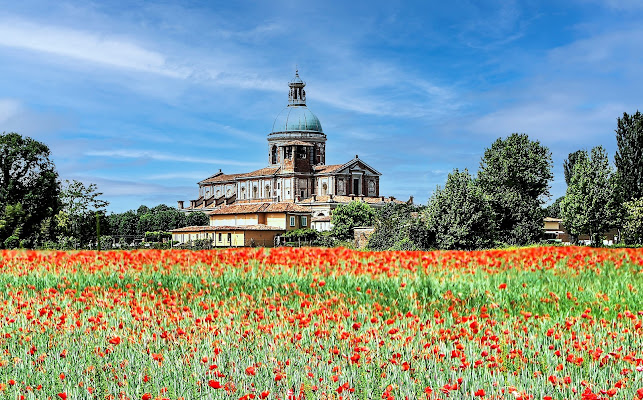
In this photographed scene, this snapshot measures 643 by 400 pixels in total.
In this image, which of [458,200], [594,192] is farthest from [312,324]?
[594,192]

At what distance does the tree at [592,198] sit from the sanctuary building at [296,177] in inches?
2413

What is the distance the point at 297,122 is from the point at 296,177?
16.3m

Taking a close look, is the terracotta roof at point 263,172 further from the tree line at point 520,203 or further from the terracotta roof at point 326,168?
the tree line at point 520,203

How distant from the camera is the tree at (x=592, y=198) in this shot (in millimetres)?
53062

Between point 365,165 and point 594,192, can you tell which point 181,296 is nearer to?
point 594,192

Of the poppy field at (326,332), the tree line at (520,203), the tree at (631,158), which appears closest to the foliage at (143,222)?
the tree line at (520,203)

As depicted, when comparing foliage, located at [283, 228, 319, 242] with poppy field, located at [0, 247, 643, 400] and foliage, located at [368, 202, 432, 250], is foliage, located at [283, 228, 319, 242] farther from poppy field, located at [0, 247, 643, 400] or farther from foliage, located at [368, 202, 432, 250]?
poppy field, located at [0, 247, 643, 400]

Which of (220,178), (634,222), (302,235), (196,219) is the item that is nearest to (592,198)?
(634,222)

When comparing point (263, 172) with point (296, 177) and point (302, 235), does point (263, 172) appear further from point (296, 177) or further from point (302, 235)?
point (302, 235)

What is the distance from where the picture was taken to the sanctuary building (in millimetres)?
127188

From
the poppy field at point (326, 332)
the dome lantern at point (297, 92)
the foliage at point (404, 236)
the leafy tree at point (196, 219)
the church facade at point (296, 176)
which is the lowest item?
the poppy field at point (326, 332)

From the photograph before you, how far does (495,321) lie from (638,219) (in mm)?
44355

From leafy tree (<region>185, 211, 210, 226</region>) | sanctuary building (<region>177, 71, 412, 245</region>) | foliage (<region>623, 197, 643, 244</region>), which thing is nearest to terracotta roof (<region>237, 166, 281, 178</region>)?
sanctuary building (<region>177, 71, 412, 245</region>)

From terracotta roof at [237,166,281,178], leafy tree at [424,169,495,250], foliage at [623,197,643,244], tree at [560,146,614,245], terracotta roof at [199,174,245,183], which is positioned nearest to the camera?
leafy tree at [424,169,495,250]
